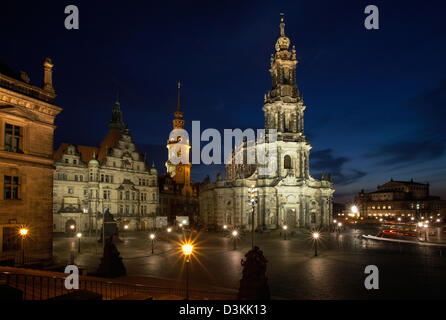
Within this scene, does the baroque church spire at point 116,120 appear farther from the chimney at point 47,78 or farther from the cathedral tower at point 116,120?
the chimney at point 47,78

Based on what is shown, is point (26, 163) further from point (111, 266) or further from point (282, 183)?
point (282, 183)

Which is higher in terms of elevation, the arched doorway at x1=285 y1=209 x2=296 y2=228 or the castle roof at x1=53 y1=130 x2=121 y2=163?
the castle roof at x1=53 y1=130 x2=121 y2=163

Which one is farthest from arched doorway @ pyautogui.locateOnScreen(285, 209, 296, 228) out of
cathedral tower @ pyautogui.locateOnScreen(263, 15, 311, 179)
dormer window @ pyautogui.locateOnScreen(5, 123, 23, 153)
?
dormer window @ pyautogui.locateOnScreen(5, 123, 23, 153)

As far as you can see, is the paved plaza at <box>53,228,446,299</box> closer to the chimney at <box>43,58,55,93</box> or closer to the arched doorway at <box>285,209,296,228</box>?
the chimney at <box>43,58,55,93</box>

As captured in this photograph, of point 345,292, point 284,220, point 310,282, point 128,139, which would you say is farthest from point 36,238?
point 284,220

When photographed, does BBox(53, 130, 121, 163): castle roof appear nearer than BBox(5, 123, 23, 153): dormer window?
No

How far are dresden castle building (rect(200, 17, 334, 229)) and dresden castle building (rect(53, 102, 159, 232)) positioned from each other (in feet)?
47.7

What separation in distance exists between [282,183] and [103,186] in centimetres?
3443

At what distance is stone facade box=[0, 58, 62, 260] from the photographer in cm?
2195

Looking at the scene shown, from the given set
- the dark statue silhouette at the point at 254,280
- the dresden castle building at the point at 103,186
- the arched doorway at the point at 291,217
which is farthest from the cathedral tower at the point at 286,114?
the dark statue silhouette at the point at 254,280

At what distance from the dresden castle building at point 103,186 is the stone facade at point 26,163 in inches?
1143

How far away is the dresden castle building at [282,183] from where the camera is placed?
6391cm

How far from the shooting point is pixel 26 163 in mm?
23234

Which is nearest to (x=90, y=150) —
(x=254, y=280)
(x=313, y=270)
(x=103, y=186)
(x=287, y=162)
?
(x=103, y=186)
